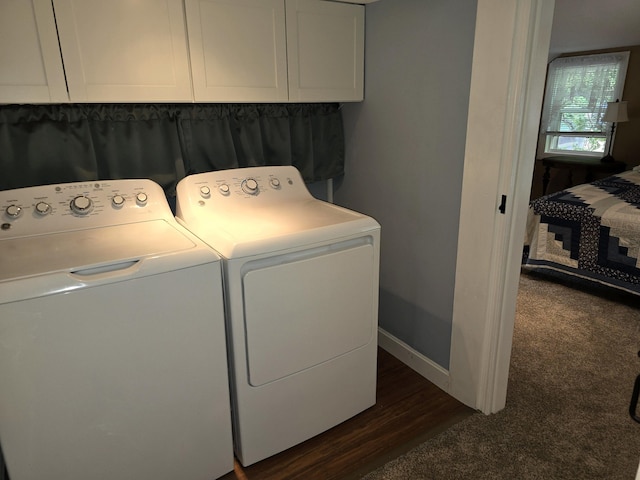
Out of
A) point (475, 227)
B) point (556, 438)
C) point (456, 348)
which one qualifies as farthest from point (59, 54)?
point (556, 438)

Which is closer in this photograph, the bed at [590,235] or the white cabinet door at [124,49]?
the white cabinet door at [124,49]

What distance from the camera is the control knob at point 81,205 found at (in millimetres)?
1667

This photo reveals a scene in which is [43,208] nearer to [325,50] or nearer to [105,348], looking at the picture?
[105,348]

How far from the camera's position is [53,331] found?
3.91ft

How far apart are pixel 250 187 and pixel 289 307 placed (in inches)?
27.5

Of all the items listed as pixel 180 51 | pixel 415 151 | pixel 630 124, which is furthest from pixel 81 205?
pixel 630 124

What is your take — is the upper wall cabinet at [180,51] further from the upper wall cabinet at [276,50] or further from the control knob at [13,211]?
the control knob at [13,211]

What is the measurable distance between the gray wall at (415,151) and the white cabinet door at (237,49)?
0.52 m

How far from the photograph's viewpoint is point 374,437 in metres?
1.84

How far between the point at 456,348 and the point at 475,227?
0.59 meters

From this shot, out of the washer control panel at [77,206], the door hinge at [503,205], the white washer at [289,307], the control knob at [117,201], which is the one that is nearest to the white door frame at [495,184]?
the door hinge at [503,205]

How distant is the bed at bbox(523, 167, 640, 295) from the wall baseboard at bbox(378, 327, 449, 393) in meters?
1.54

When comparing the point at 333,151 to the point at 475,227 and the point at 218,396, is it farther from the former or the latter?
the point at 218,396

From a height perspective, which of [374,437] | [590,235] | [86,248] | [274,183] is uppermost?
[274,183]
